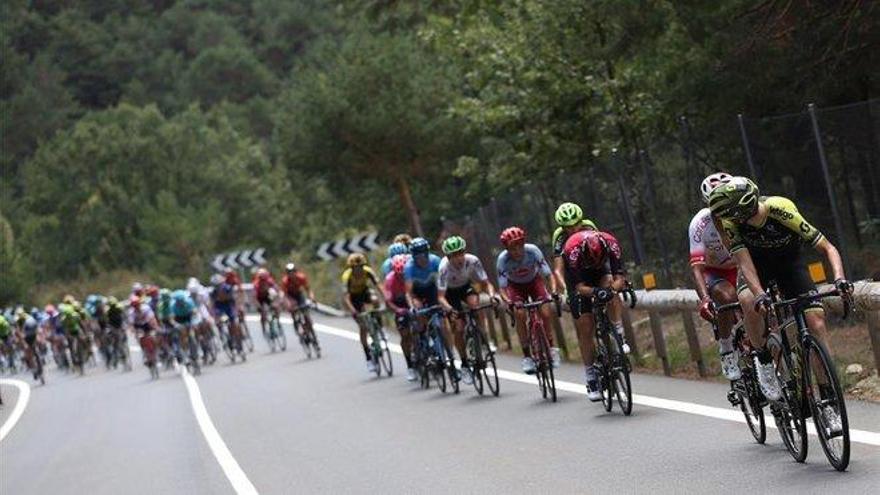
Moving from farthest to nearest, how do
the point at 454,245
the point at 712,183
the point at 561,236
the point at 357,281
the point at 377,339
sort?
1. the point at 377,339
2. the point at 357,281
3. the point at 454,245
4. the point at 561,236
5. the point at 712,183

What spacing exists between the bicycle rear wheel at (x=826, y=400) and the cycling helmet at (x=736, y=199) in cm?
81

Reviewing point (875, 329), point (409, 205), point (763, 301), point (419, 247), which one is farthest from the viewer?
point (409, 205)

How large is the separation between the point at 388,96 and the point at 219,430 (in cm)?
3427

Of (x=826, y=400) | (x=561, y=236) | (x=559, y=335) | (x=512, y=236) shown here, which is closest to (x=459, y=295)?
(x=512, y=236)

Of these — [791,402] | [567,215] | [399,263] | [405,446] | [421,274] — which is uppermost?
[399,263]

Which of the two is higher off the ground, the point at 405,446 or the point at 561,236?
the point at 561,236

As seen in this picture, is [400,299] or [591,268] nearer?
[591,268]

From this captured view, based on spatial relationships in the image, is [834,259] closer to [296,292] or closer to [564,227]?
[564,227]

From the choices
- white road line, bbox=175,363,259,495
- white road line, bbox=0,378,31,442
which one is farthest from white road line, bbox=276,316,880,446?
white road line, bbox=0,378,31,442

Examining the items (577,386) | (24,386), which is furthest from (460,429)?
(24,386)

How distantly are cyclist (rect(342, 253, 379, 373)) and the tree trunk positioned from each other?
25.5 metres

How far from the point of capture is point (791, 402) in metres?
10.6

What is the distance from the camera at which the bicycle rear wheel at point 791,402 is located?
10.4m

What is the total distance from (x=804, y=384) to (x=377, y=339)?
15.6 meters
